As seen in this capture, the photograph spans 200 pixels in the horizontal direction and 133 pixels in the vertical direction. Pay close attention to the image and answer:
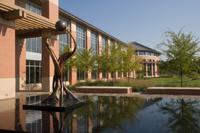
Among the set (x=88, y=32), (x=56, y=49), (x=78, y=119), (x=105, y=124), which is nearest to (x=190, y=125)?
(x=105, y=124)

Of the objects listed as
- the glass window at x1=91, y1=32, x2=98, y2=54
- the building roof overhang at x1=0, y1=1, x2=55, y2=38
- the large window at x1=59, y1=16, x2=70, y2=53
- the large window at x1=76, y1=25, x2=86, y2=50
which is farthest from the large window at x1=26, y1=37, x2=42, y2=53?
the glass window at x1=91, y1=32, x2=98, y2=54

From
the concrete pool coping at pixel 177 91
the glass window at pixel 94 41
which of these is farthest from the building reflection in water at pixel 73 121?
the glass window at pixel 94 41

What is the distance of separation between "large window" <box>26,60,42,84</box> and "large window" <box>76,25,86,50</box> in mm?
8347

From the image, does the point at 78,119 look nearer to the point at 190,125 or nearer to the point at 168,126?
the point at 168,126

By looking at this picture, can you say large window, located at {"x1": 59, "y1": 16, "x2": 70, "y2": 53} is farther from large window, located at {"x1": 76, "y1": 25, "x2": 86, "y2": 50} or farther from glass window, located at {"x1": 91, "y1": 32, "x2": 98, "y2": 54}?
glass window, located at {"x1": 91, "y1": 32, "x2": 98, "y2": 54}

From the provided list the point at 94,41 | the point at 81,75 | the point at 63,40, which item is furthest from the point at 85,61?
the point at 94,41

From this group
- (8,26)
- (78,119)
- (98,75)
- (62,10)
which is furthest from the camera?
(98,75)

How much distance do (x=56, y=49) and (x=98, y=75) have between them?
19.4 meters

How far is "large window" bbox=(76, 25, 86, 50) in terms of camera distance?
3659 cm

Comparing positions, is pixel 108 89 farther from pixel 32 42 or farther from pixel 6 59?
pixel 32 42

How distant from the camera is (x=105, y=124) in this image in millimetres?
7852

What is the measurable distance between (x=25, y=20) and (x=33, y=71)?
38.1 feet

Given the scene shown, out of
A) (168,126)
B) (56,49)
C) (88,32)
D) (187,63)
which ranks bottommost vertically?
(168,126)

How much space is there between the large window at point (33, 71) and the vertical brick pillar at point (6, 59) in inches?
416
